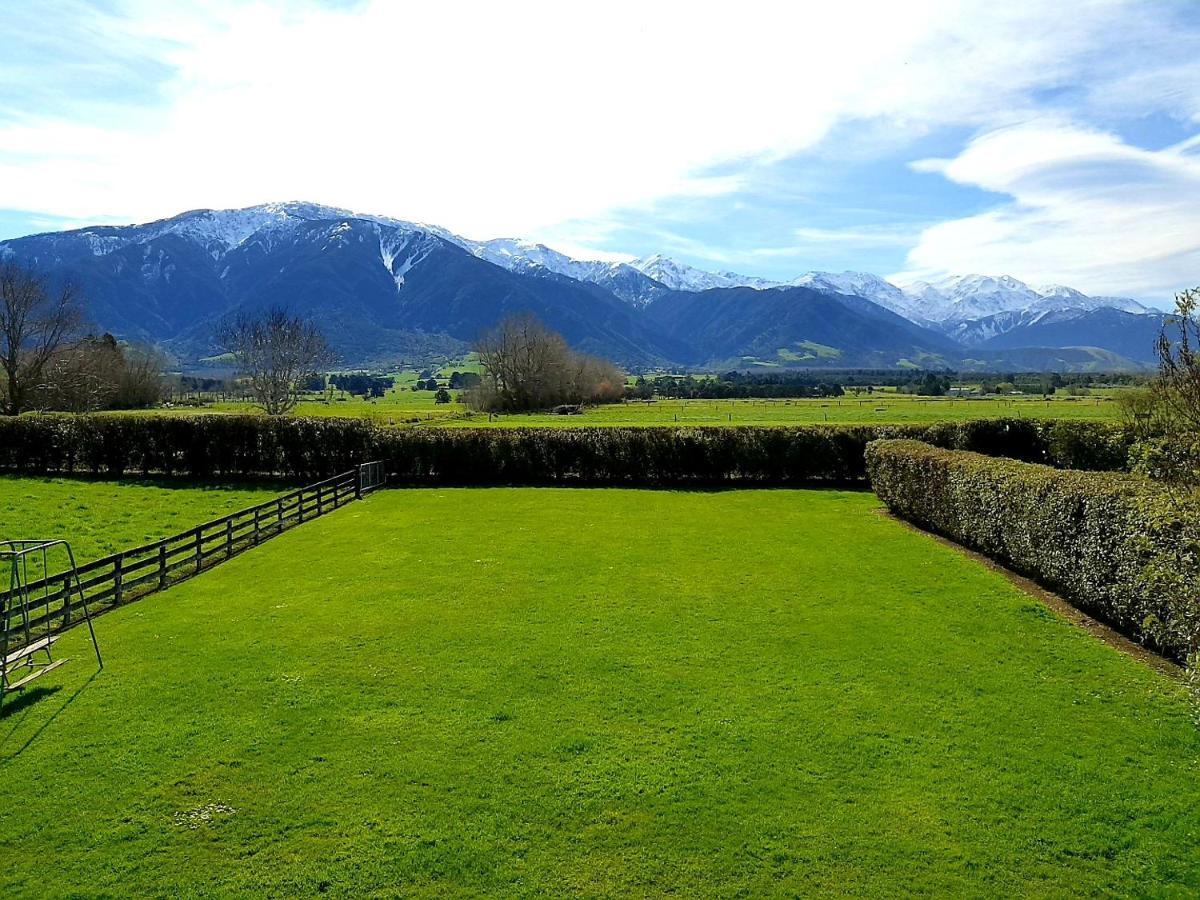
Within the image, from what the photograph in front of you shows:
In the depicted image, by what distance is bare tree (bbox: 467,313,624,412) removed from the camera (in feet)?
323

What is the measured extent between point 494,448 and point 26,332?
5336 centimetres

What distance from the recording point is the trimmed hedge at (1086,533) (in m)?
11.5

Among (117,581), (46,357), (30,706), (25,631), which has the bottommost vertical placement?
(30,706)

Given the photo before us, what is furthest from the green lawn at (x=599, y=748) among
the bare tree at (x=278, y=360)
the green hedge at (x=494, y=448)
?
the bare tree at (x=278, y=360)

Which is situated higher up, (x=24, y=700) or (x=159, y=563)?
(x=159, y=563)

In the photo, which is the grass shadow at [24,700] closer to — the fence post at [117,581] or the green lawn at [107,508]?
the fence post at [117,581]

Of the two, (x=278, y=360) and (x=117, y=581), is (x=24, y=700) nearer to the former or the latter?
(x=117, y=581)

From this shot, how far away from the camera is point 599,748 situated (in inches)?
385

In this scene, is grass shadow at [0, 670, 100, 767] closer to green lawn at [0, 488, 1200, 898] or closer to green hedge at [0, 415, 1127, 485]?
green lawn at [0, 488, 1200, 898]

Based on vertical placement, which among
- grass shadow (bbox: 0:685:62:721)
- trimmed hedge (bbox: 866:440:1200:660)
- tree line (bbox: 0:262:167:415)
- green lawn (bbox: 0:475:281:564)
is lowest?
grass shadow (bbox: 0:685:62:721)

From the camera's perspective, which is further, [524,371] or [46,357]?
[524,371]

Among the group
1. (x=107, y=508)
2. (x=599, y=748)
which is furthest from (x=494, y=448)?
(x=599, y=748)

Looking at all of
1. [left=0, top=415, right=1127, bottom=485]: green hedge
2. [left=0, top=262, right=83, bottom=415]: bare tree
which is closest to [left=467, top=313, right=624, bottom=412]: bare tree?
[left=0, top=262, right=83, bottom=415]: bare tree

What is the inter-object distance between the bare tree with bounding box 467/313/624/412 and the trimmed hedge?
253ft
